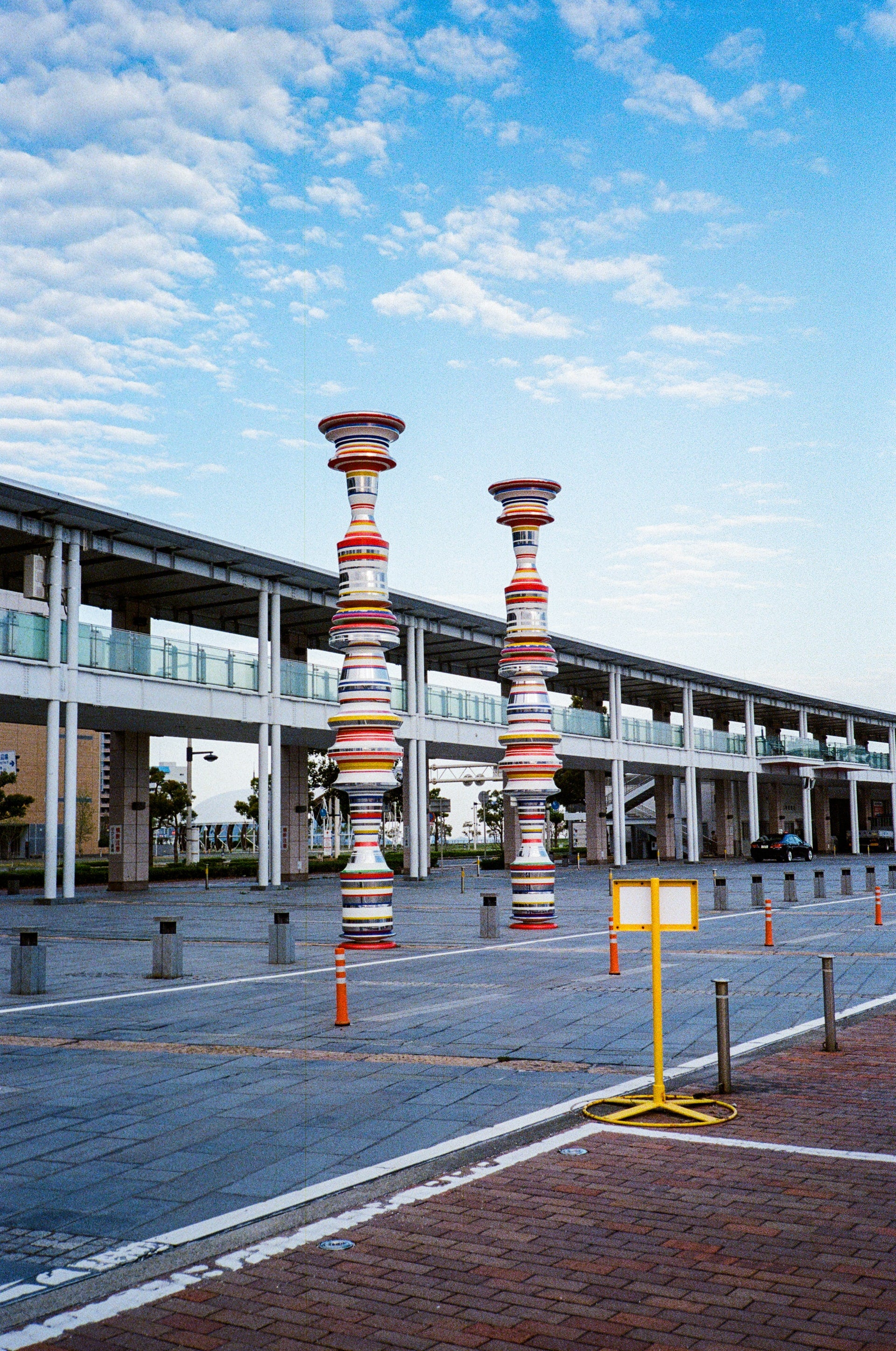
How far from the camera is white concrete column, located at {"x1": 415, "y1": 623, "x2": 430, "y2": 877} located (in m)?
41.4

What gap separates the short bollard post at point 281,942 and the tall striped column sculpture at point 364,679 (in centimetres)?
223

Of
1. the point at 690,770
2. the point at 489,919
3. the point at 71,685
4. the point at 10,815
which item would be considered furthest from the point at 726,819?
the point at 489,919

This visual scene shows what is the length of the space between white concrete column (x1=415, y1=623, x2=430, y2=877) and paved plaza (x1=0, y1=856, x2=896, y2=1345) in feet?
60.8

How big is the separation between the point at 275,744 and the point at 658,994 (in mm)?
29222

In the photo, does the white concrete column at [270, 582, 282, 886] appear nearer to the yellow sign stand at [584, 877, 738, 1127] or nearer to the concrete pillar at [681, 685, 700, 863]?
the concrete pillar at [681, 685, 700, 863]

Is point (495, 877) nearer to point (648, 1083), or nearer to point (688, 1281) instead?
point (648, 1083)

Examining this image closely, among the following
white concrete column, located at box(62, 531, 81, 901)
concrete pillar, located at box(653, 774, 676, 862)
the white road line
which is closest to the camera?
the white road line

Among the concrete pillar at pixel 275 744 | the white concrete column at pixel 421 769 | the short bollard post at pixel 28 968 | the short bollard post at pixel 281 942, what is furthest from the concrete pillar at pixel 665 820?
the short bollard post at pixel 28 968

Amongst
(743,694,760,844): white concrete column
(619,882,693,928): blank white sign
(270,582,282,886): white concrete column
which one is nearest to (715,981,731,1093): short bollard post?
(619,882,693,928): blank white sign

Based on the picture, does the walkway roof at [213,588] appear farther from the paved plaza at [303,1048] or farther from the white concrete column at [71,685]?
the paved plaza at [303,1048]

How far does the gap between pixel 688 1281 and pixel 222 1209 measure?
7.84 feet

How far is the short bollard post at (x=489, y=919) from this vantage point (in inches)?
826

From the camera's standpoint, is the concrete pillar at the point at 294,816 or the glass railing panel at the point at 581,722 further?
the glass railing panel at the point at 581,722

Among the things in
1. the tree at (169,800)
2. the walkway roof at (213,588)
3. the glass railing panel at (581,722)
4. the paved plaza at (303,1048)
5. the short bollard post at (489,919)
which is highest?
the walkway roof at (213,588)
